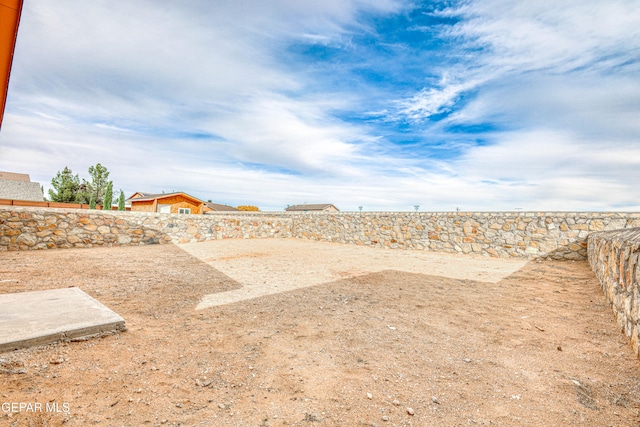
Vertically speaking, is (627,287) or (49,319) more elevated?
(627,287)

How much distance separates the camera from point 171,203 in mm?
26438

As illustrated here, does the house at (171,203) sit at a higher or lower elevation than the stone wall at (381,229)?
higher

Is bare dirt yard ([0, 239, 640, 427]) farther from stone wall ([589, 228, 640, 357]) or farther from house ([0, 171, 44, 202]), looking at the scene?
house ([0, 171, 44, 202])

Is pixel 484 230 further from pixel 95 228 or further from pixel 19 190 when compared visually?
pixel 19 190

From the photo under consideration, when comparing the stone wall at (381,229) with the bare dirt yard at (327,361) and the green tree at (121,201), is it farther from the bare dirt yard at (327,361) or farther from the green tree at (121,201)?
the green tree at (121,201)

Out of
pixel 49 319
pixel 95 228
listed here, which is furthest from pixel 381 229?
pixel 49 319

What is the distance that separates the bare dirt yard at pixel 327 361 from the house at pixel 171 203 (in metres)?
23.3

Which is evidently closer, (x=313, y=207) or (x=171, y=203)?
(x=171, y=203)

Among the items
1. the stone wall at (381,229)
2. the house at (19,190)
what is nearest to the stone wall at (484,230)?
the stone wall at (381,229)

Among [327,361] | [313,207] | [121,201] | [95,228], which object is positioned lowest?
[327,361]

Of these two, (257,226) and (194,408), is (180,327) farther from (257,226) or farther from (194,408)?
(257,226)

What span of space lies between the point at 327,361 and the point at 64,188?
39.4 m

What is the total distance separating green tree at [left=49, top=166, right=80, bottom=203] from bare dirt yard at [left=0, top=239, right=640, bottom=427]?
34022mm

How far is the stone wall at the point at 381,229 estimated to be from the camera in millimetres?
7820
